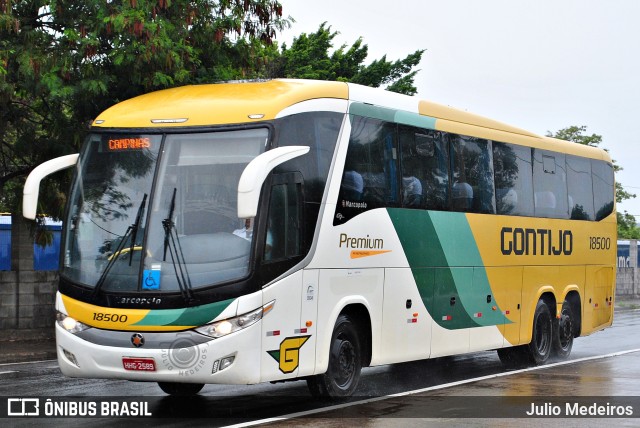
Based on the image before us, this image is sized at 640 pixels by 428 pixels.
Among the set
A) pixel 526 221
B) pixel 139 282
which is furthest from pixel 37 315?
pixel 139 282

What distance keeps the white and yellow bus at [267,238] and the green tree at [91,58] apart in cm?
461

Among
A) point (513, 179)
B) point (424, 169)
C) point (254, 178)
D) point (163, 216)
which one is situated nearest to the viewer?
point (254, 178)

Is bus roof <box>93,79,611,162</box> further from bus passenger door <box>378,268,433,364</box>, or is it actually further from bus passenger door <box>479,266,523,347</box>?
bus passenger door <box>479,266,523,347</box>

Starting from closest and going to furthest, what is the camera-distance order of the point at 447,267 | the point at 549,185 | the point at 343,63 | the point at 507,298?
1. the point at 447,267
2. the point at 507,298
3. the point at 549,185
4. the point at 343,63

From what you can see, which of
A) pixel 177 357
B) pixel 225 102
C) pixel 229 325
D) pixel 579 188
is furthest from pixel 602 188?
pixel 177 357

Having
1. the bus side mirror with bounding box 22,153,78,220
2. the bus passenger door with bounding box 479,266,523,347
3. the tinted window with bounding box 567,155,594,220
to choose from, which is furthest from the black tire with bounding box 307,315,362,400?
the tinted window with bounding box 567,155,594,220

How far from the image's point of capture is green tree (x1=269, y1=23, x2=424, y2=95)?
1426 inches

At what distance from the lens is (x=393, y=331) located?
13859mm

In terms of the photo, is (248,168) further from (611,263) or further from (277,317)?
(611,263)

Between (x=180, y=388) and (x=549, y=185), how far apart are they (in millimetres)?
8140

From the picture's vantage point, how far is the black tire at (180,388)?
13159 mm

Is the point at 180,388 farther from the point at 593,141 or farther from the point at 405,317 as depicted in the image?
the point at 593,141

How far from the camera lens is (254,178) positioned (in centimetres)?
1047

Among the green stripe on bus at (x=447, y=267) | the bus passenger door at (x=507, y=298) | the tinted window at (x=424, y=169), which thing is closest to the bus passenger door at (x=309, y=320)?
the green stripe on bus at (x=447, y=267)
